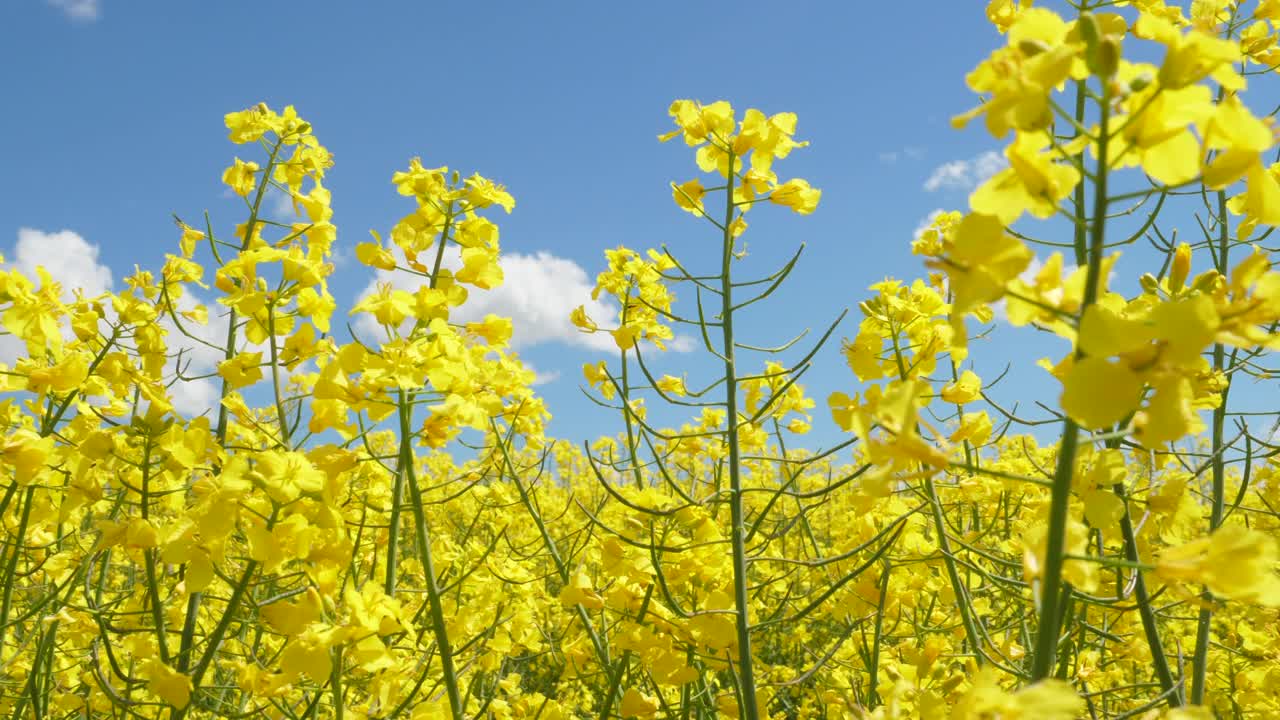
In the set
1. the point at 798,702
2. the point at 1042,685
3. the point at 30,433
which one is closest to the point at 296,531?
the point at 30,433

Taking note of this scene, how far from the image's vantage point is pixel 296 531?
1.80 m

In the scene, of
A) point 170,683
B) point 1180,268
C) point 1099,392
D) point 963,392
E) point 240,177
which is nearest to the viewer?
point 1099,392

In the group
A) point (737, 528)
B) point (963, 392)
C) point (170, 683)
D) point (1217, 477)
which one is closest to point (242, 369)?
point (170, 683)

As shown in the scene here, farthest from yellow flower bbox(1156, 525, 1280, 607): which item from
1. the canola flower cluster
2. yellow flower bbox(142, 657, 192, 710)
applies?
yellow flower bbox(142, 657, 192, 710)

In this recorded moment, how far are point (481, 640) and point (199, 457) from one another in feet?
3.62

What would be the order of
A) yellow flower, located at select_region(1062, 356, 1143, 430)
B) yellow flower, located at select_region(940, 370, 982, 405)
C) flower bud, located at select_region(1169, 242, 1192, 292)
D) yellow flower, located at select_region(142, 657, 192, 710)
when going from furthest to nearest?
1. yellow flower, located at select_region(940, 370, 982, 405)
2. yellow flower, located at select_region(142, 657, 192, 710)
3. flower bud, located at select_region(1169, 242, 1192, 292)
4. yellow flower, located at select_region(1062, 356, 1143, 430)

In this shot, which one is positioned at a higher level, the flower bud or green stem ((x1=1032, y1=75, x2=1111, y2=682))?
the flower bud

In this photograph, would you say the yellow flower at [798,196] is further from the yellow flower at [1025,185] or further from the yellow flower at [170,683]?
the yellow flower at [170,683]

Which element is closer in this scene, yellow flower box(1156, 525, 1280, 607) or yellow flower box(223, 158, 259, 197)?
yellow flower box(1156, 525, 1280, 607)

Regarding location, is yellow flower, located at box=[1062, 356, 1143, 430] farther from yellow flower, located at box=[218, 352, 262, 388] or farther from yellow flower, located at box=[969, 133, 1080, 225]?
yellow flower, located at box=[218, 352, 262, 388]

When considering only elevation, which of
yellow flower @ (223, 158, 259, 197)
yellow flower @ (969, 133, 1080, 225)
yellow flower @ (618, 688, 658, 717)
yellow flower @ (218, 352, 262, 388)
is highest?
yellow flower @ (223, 158, 259, 197)

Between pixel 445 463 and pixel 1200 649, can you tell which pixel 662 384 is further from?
pixel 445 463

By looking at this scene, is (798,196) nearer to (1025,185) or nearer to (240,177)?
(1025,185)

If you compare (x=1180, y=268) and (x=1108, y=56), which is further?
(x=1180, y=268)
